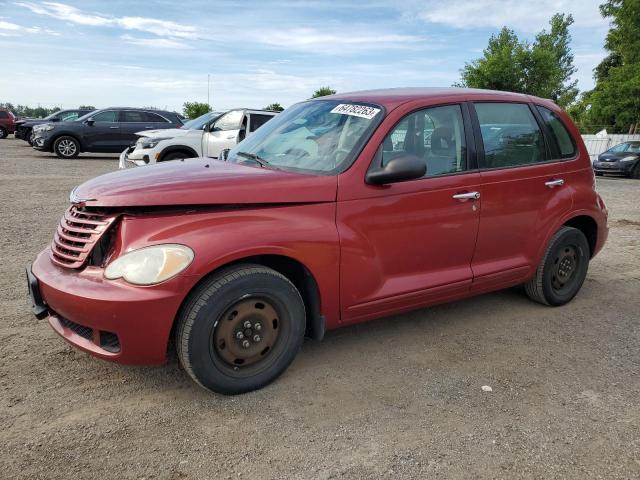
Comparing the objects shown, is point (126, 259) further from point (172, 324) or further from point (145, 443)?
point (145, 443)

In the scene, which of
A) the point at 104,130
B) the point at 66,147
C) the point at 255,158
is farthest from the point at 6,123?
the point at 255,158

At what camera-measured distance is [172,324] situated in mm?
2865

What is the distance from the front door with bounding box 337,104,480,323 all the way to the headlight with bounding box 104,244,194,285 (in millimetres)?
975

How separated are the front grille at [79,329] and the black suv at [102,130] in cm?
1552

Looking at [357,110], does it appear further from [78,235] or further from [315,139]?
[78,235]

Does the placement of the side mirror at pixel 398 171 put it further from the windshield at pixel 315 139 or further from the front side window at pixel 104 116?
the front side window at pixel 104 116

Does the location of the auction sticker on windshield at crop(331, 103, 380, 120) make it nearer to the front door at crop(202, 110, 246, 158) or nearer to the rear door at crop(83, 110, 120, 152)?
the front door at crop(202, 110, 246, 158)

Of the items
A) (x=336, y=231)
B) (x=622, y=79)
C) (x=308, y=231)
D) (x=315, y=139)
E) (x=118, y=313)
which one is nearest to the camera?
(x=118, y=313)

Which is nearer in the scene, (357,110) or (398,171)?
(398,171)

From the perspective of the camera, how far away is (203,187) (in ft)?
9.89

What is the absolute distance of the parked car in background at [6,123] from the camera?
28.1 meters

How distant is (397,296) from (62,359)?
2.17m

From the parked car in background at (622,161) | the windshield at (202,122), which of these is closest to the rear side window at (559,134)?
the windshield at (202,122)

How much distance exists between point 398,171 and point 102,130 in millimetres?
16433
